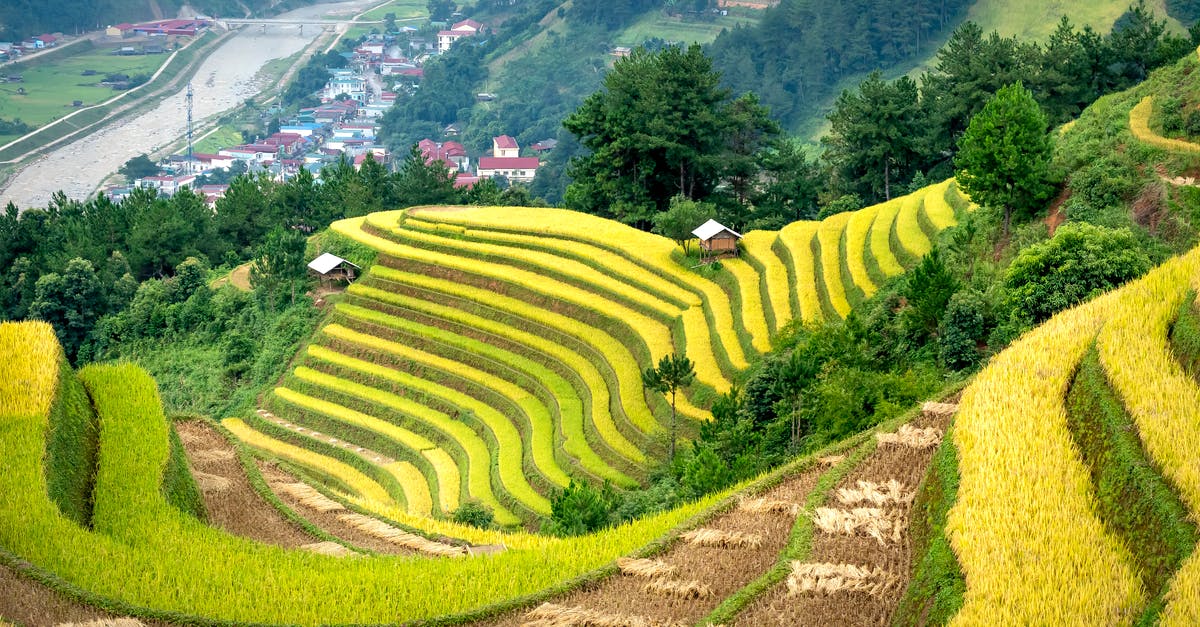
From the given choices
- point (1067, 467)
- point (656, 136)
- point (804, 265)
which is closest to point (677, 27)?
point (656, 136)

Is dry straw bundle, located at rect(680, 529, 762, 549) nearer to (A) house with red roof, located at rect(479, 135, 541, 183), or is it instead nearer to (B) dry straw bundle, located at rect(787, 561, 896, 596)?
(B) dry straw bundle, located at rect(787, 561, 896, 596)

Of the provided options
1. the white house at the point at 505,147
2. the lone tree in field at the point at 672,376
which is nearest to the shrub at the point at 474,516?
the lone tree in field at the point at 672,376

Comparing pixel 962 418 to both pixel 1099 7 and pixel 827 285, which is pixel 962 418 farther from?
pixel 1099 7

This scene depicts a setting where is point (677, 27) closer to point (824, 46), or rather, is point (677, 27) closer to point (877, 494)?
point (824, 46)

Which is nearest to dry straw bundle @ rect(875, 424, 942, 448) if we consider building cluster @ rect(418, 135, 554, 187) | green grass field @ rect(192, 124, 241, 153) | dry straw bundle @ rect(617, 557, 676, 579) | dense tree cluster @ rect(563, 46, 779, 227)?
dry straw bundle @ rect(617, 557, 676, 579)

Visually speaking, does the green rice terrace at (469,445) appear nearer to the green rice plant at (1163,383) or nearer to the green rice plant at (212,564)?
the green rice plant at (212,564)

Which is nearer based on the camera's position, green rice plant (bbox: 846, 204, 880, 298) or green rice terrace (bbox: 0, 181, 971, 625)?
green rice terrace (bbox: 0, 181, 971, 625)

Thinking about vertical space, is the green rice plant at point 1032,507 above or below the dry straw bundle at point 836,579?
above

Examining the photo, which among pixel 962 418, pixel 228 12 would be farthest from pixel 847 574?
pixel 228 12
